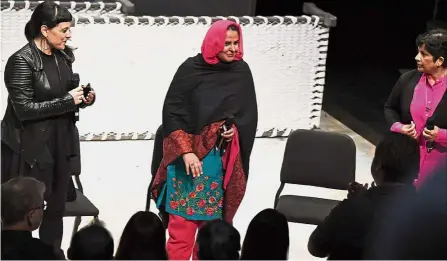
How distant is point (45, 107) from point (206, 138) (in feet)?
2.83

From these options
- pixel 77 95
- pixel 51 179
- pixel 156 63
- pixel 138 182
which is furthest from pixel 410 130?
pixel 156 63

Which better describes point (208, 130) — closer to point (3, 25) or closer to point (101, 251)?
point (101, 251)

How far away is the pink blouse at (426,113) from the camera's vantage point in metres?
5.25

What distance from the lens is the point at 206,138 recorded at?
495 cm

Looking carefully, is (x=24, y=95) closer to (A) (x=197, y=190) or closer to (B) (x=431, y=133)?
(A) (x=197, y=190)

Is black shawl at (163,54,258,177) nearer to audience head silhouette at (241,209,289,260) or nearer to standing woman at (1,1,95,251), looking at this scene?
standing woman at (1,1,95,251)

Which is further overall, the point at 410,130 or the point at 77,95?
the point at 410,130

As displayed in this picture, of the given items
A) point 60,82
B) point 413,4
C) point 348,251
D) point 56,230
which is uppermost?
point 60,82

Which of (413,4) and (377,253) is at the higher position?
(377,253)

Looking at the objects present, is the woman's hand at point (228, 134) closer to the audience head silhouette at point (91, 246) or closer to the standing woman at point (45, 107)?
the standing woman at point (45, 107)

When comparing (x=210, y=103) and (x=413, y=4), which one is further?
(x=413, y=4)

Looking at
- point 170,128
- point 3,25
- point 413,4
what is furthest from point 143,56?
point 413,4

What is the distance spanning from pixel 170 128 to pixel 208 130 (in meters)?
0.21

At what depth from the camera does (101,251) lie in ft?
11.8
